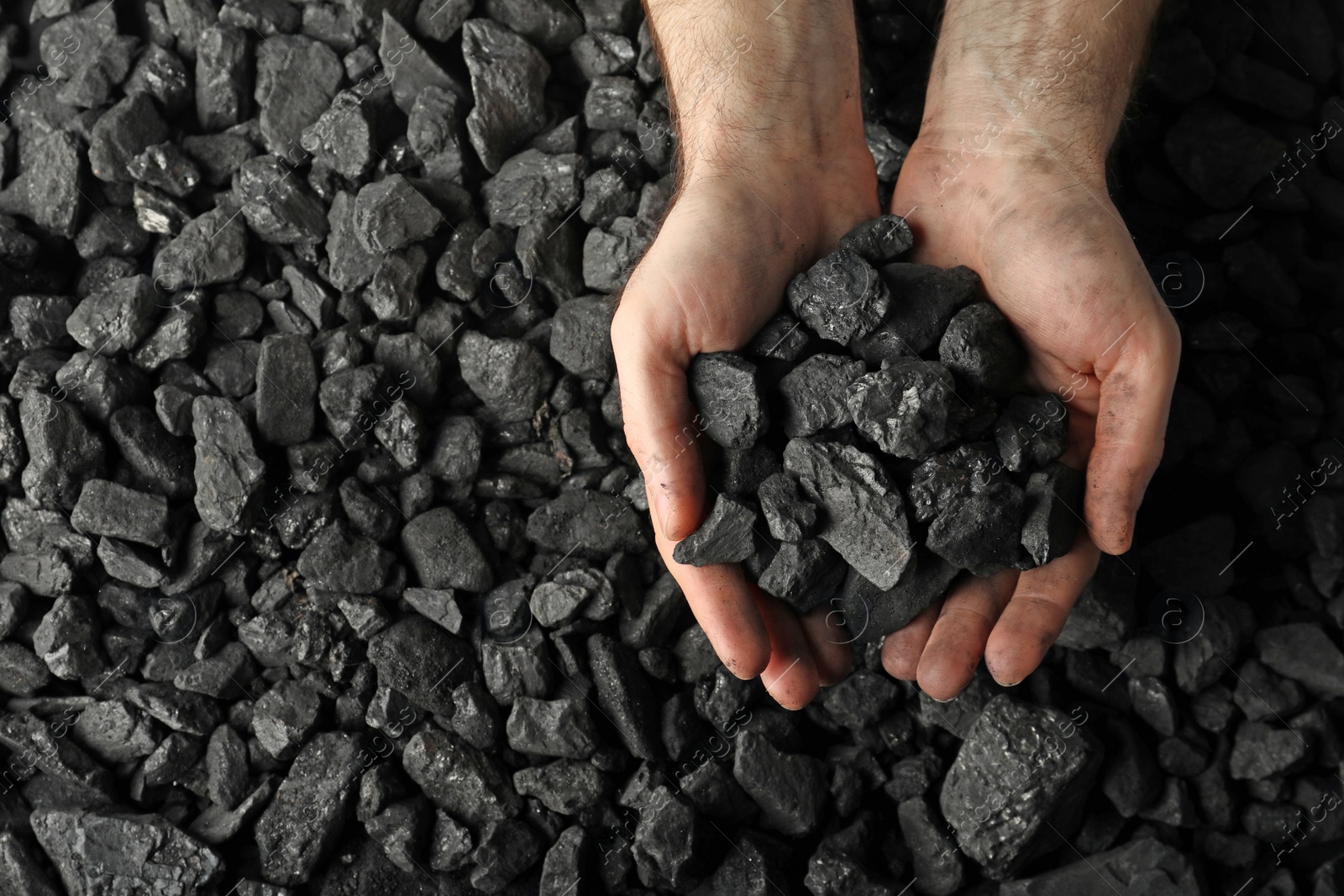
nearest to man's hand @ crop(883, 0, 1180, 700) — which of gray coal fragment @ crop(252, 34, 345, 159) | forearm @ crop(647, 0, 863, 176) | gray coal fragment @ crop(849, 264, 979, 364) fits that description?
gray coal fragment @ crop(849, 264, 979, 364)

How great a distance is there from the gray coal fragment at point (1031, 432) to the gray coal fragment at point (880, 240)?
1.25 feet

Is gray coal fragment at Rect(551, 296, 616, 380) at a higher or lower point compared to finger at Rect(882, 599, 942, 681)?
higher

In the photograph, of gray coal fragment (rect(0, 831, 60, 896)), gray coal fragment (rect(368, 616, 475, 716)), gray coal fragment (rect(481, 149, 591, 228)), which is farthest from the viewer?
gray coal fragment (rect(481, 149, 591, 228))

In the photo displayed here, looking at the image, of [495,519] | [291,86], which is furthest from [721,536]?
[291,86]

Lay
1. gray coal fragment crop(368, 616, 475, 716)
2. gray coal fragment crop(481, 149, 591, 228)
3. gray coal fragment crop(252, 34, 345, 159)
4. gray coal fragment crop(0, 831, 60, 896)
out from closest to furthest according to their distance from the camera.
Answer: gray coal fragment crop(0, 831, 60, 896), gray coal fragment crop(368, 616, 475, 716), gray coal fragment crop(481, 149, 591, 228), gray coal fragment crop(252, 34, 345, 159)

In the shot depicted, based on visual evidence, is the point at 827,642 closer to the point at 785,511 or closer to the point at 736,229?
the point at 785,511

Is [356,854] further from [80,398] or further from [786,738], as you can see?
[80,398]

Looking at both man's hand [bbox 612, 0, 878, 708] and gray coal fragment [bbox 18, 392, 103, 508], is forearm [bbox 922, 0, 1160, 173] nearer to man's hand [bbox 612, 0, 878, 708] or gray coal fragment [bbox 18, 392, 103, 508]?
man's hand [bbox 612, 0, 878, 708]

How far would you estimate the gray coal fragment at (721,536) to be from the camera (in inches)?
68.0

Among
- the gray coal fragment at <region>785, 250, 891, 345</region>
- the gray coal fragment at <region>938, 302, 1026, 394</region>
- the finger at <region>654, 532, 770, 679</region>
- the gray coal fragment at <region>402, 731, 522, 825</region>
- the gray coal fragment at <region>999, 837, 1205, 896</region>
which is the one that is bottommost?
the gray coal fragment at <region>999, 837, 1205, 896</region>

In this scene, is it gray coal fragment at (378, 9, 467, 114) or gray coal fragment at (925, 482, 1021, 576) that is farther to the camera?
gray coal fragment at (378, 9, 467, 114)

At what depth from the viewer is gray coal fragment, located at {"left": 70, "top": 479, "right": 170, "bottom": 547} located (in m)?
2.12

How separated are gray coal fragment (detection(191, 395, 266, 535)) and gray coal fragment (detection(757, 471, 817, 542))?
113 cm

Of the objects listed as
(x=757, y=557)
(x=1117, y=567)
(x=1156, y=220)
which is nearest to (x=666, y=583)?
(x=757, y=557)
